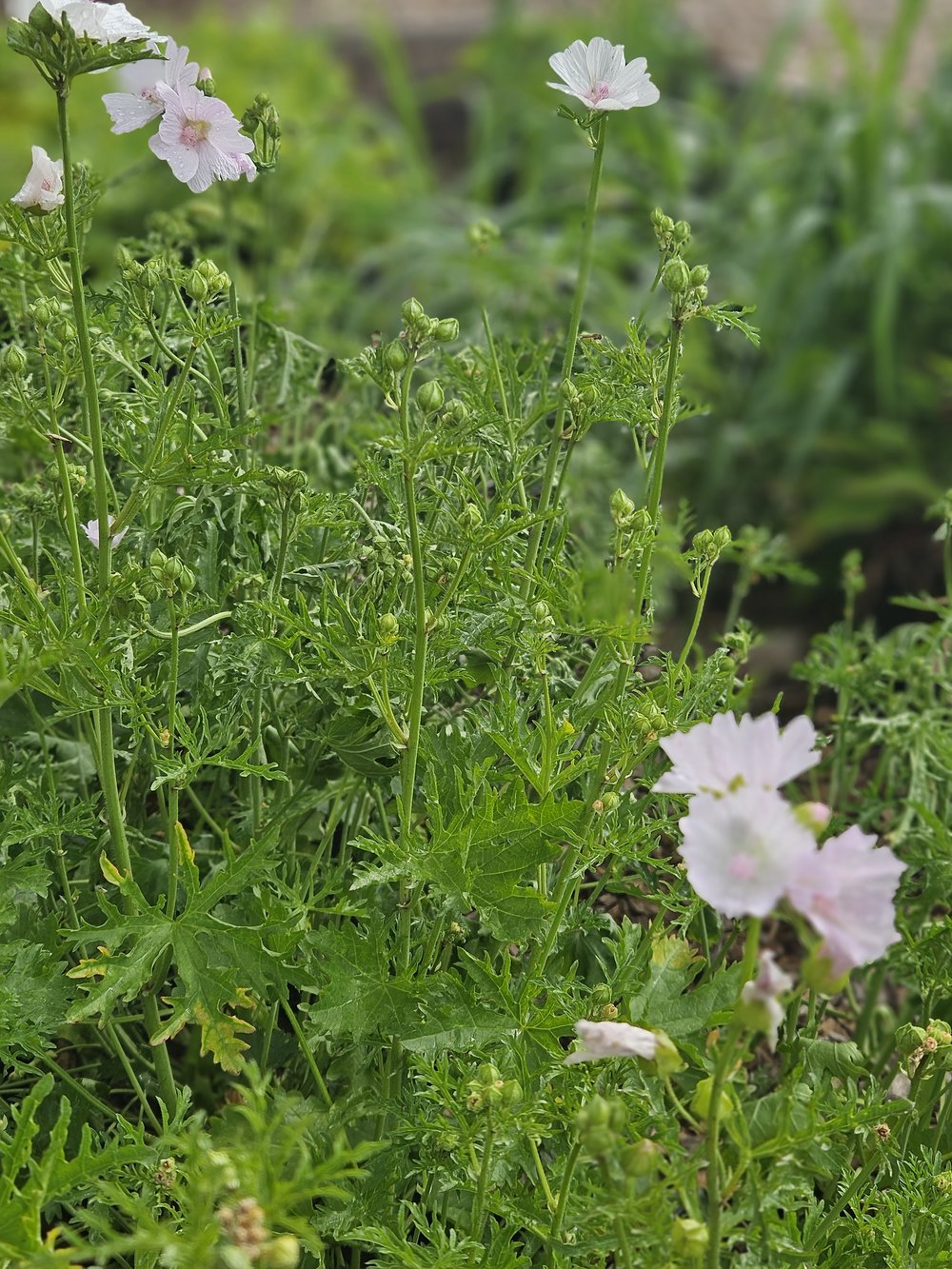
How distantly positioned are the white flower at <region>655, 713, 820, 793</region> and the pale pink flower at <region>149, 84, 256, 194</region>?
0.43m

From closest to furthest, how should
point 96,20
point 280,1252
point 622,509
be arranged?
point 280,1252
point 96,20
point 622,509

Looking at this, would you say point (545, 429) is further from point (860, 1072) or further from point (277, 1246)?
point (277, 1246)

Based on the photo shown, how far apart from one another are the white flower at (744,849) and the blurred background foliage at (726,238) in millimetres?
1378

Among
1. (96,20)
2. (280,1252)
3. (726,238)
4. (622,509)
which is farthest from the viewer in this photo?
(726,238)

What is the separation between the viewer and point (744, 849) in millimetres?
591

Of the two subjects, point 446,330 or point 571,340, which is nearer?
point 446,330

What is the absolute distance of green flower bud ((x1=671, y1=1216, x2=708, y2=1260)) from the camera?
0.66 metres

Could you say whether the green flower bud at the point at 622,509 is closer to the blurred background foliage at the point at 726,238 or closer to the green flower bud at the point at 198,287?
the green flower bud at the point at 198,287

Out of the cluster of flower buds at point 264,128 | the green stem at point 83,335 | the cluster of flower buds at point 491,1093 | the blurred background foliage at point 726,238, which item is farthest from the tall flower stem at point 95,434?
the blurred background foliage at point 726,238

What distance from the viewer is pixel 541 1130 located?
2.44 ft

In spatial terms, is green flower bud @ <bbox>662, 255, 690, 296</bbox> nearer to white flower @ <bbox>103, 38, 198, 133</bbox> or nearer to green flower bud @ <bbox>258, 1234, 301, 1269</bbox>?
white flower @ <bbox>103, 38, 198, 133</bbox>

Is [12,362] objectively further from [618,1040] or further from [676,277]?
[618,1040]

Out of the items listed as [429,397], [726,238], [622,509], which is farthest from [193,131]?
[726,238]

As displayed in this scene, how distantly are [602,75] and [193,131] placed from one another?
0.25 metres
